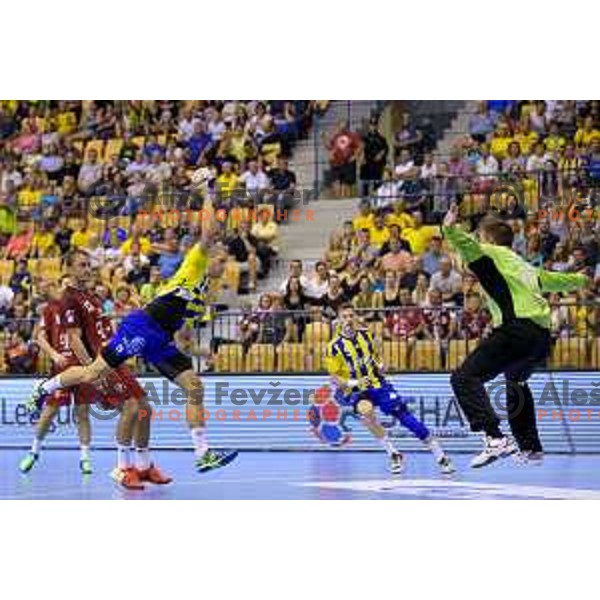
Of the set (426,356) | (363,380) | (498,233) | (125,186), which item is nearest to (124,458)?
(363,380)

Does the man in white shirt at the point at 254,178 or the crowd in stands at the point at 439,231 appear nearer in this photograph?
the crowd in stands at the point at 439,231

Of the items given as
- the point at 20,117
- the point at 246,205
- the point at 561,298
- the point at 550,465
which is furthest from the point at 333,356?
the point at 20,117

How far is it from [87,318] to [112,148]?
28.4 feet

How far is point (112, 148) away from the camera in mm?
22375

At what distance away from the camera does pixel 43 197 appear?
22.0 m

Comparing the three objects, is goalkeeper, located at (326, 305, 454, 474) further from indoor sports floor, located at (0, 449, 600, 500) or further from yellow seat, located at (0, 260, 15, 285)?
yellow seat, located at (0, 260, 15, 285)

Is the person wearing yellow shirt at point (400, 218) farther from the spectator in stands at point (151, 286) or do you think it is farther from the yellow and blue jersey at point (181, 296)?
the yellow and blue jersey at point (181, 296)

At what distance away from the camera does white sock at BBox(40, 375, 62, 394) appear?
13113mm

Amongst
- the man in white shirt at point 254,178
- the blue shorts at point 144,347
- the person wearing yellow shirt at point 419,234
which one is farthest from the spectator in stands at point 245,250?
the blue shorts at point 144,347

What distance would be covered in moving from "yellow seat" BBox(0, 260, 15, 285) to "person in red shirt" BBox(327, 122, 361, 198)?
168 inches

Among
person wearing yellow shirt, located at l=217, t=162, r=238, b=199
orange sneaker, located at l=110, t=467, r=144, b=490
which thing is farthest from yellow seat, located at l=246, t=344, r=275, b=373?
orange sneaker, located at l=110, t=467, r=144, b=490

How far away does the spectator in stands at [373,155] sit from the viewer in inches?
790

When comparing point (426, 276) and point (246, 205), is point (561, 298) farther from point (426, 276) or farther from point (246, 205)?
point (246, 205)

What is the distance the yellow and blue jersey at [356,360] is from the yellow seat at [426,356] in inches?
97.7
